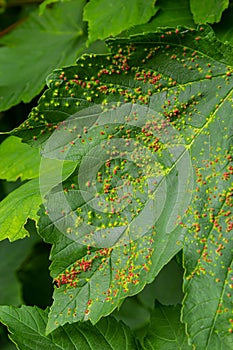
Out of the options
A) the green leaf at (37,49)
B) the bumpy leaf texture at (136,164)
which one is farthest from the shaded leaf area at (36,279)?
the bumpy leaf texture at (136,164)

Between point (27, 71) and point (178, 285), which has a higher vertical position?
point (27, 71)

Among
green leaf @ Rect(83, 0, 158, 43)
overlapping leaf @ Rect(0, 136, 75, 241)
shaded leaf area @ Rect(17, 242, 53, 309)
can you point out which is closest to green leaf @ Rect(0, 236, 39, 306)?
shaded leaf area @ Rect(17, 242, 53, 309)

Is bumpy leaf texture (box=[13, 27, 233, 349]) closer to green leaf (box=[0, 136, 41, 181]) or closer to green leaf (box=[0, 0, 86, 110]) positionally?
green leaf (box=[0, 136, 41, 181])

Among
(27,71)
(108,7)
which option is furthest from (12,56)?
(108,7)

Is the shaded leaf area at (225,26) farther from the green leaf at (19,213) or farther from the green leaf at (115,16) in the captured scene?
the green leaf at (19,213)

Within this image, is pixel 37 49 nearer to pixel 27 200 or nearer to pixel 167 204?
pixel 27 200

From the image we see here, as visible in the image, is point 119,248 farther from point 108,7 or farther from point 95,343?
point 108,7
